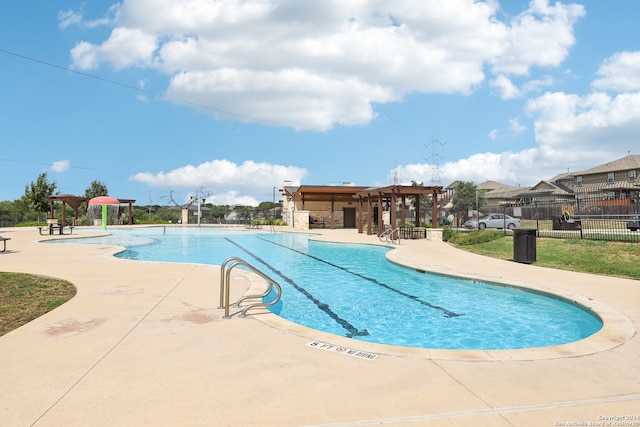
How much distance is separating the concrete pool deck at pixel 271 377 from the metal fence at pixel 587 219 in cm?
1231

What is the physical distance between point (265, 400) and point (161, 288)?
18.4 ft

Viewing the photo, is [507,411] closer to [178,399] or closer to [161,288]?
[178,399]

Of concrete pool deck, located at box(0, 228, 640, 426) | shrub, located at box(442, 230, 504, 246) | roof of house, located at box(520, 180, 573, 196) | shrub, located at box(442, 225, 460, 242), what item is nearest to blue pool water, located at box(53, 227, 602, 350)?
concrete pool deck, located at box(0, 228, 640, 426)

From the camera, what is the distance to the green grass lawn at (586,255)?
10948mm

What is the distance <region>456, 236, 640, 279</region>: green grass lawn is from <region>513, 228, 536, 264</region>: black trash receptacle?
1.23ft

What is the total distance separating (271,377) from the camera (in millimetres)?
3609

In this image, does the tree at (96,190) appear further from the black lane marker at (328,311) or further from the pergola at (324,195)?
the black lane marker at (328,311)

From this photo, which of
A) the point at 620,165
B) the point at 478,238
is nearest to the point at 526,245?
the point at 478,238

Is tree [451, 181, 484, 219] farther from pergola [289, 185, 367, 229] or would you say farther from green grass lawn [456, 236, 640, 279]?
green grass lawn [456, 236, 640, 279]

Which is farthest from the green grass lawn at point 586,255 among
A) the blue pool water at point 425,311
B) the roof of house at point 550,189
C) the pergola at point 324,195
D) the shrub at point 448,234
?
the roof of house at point 550,189

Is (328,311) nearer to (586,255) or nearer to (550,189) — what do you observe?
(586,255)

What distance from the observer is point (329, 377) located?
3.62 meters

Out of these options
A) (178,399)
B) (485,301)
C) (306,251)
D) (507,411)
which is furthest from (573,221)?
(178,399)

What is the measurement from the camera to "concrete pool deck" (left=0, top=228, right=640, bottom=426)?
292 centimetres
